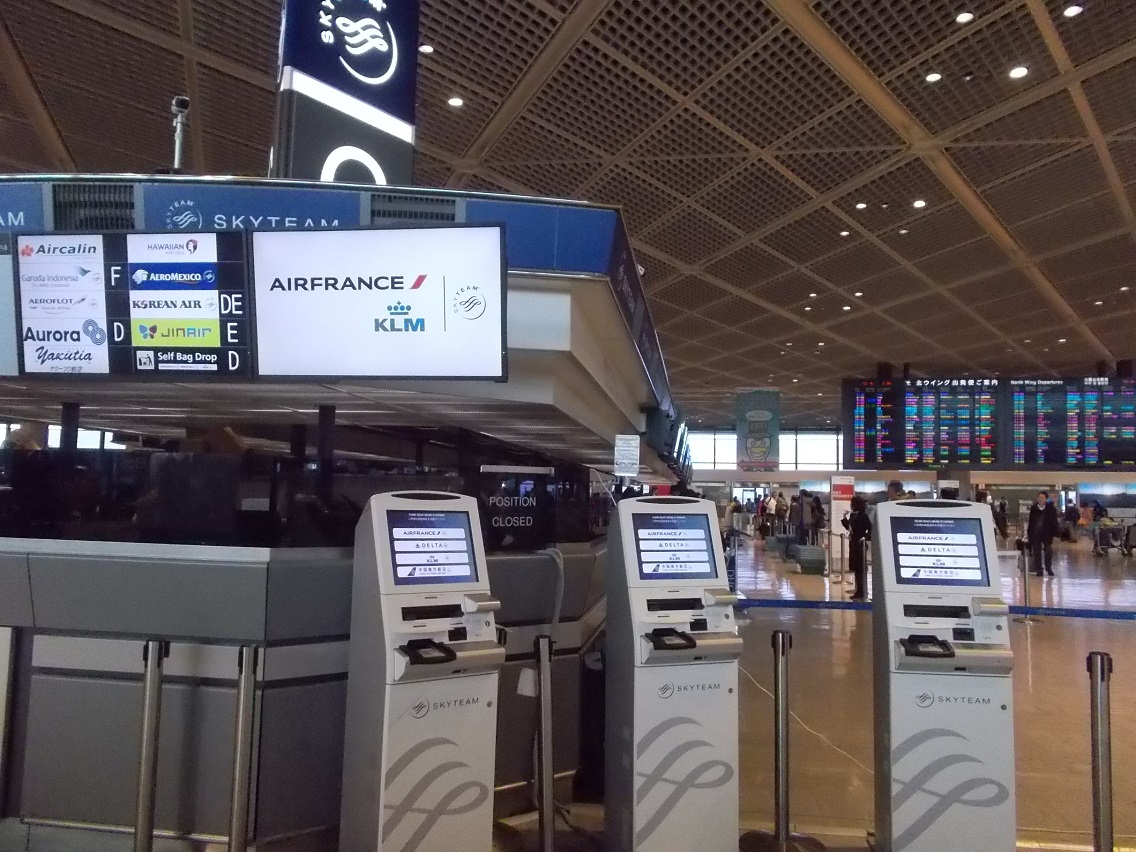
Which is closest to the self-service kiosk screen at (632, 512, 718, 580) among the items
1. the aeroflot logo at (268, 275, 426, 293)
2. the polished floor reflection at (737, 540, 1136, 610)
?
the aeroflot logo at (268, 275, 426, 293)

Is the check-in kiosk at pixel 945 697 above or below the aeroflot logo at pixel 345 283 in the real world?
below

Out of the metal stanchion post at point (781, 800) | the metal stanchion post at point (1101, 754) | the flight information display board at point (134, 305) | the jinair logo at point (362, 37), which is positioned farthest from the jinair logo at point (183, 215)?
the metal stanchion post at point (1101, 754)

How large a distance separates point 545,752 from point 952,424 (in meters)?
11.1

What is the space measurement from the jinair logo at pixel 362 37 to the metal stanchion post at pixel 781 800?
3.66m

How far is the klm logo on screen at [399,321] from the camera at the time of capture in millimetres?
3131

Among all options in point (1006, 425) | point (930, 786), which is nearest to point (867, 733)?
point (930, 786)

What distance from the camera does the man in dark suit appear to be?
15.0 meters

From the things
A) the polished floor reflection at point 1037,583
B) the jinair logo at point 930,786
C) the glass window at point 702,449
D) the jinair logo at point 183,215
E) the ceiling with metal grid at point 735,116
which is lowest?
the polished floor reflection at point 1037,583

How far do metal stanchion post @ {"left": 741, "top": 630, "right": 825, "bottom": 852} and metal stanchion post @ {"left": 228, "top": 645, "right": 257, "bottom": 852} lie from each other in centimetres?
208

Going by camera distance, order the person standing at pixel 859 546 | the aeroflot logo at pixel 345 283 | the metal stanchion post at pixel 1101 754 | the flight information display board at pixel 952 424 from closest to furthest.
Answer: the aeroflot logo at pixel 345 283, the metal stanchion post at pixel 1101 754, the person standing at pixel 859 546, the flight information display board at pixel 952 424

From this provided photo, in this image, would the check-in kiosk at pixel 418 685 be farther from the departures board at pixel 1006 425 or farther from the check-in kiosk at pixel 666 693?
the departures board at pixel 1006 425

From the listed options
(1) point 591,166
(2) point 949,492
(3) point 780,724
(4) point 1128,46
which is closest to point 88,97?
(1) point 591,166

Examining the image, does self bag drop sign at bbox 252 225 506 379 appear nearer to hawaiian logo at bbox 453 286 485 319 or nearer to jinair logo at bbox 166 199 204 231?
hawaiian logo at bbox 453 286 485 319

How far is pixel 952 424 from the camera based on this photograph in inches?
494
